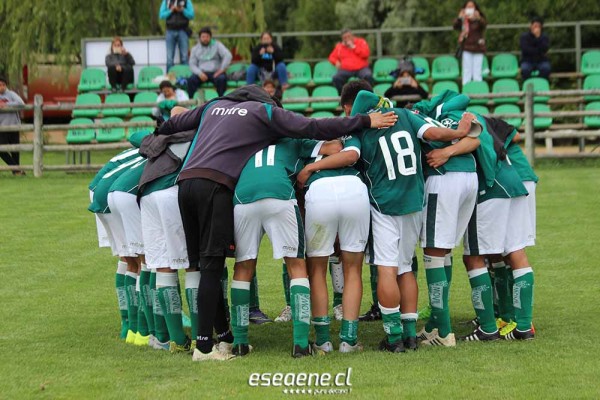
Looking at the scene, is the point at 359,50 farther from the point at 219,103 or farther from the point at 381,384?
the point at 381,384

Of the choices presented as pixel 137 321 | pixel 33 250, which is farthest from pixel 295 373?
pixel 33 250

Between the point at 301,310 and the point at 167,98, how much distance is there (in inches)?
421

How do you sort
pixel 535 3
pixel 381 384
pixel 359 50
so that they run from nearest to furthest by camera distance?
pixel 381 384
pixel 359 50
pixel 535 3

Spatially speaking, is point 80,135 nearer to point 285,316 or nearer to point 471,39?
point 471,39

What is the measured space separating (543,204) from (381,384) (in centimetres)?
1023

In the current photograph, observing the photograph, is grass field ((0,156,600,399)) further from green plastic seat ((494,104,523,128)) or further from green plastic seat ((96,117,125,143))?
green plastic seat ((96,117,125,143))

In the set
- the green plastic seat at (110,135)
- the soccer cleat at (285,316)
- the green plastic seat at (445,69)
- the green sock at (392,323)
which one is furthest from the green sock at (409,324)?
the green plastic seat at (445,69)

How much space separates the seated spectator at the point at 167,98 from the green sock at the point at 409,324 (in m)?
2.83

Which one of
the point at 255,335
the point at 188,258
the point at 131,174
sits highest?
the point at 131,174

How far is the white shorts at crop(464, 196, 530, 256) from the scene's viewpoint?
888 centimetres

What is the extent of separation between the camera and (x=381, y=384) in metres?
7.33

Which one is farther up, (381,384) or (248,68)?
(248,68)

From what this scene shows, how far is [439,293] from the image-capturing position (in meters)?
8.69

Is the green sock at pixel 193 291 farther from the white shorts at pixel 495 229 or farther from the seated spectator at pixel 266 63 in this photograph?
the seated spectator at pixel 266 63
